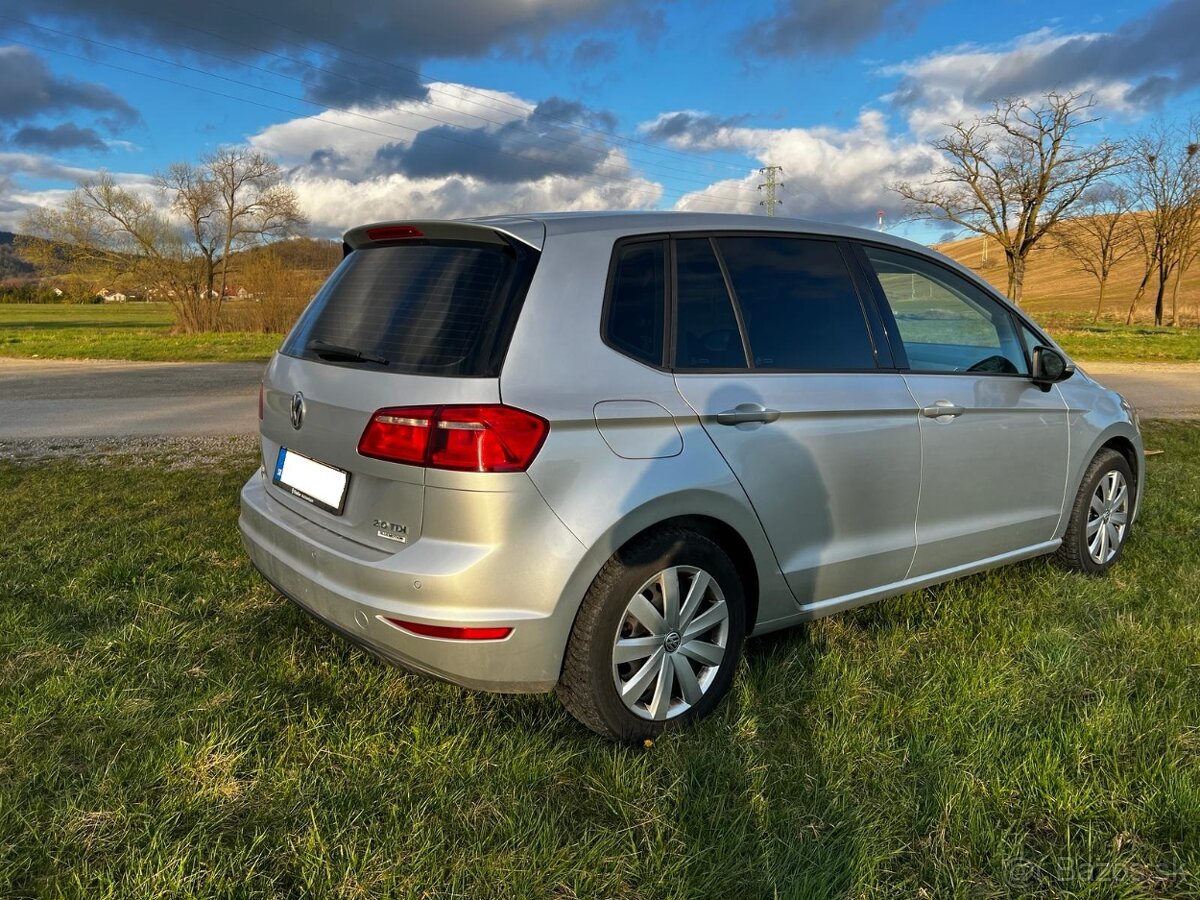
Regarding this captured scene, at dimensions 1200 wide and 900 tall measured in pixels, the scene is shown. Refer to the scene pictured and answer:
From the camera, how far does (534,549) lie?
95.4 inches

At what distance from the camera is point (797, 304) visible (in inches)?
128

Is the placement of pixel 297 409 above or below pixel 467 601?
above

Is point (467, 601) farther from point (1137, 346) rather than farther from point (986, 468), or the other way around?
point (1137, 346)

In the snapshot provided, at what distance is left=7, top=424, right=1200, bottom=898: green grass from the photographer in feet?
6.93

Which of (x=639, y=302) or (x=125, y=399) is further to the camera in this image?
(x=125, y=399)

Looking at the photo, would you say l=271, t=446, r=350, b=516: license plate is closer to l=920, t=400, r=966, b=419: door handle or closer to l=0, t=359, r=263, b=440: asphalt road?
l=920, t=400, r=966, b=419: door handle

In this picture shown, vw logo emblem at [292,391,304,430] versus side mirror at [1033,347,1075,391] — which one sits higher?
side mirror at [1033,347,1075,391]

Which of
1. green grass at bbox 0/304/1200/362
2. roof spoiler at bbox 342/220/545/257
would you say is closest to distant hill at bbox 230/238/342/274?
green grass at bbox 0/304/1200/362

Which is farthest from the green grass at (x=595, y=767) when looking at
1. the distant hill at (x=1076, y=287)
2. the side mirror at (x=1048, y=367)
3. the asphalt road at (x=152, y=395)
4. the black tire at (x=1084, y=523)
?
the distant hill at (x=1076, y=287)

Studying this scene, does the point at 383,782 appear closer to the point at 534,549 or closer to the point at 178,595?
the point at 534,549

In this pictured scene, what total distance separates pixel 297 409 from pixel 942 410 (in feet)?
8.40

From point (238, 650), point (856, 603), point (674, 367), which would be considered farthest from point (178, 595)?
point (856, 603)

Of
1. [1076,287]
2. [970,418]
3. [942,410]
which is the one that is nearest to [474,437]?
[942,410]

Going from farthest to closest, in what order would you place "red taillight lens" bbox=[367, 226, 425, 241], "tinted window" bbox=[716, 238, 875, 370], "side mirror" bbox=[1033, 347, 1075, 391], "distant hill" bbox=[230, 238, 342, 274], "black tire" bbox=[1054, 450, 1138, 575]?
"distant hill" bbox=[230, 238, 342, 274] → "black tire" bbox=[1054, 450, 1138, 575] → "side mirror" bbox=[1033, 347, 1075, 391] → "tinted window" bbox=[716, 238, 875, 370] → "red taillight lens" bbox=[367, 226, 425, 241]
